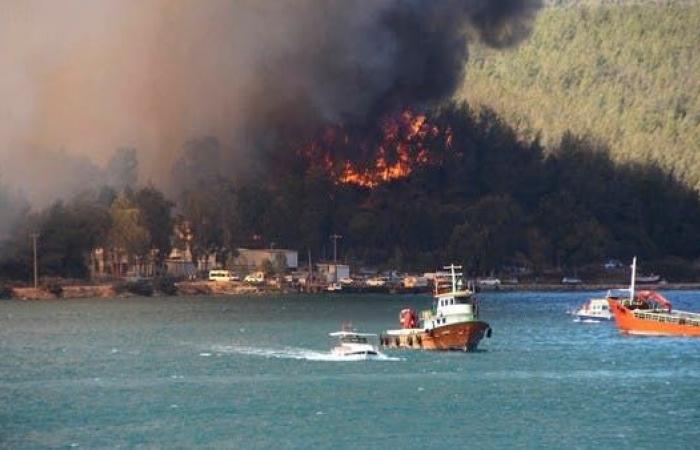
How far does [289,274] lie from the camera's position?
14088 centimetres

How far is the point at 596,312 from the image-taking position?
104312 millimetres

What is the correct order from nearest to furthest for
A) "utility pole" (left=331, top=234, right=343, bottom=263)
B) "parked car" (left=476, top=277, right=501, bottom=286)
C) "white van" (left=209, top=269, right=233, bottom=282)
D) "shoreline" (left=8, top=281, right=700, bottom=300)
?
"shoreline" (left=8, top=281, right=700, bottom=300) → "white van" (left=209, top=269, right=233, bottom=282) → "utility pole" (left=331, top=234, right=343, bottom=263) → "parked car" (left=476, top=277, right=501, bottom=286)

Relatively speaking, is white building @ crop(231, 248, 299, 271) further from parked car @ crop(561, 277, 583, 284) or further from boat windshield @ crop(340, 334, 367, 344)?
boat windshield @ crop(340, 334, 367, 344)

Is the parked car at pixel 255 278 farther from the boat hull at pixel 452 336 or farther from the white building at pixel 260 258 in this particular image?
the boat hull at pixel 452 336

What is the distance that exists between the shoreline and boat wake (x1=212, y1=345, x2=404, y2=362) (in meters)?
45.8

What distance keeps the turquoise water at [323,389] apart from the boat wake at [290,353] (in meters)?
0.12

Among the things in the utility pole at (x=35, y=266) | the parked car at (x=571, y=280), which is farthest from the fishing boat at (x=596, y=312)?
the parked car at (x=571, y=280)

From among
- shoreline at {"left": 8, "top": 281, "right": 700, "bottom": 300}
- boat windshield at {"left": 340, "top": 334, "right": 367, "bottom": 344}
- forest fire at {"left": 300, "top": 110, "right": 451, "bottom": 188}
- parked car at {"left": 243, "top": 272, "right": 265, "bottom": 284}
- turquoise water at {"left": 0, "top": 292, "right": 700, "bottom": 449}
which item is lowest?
turquoise water at {"left": 0, "top": 292, "right": 700, "bottom": 449}

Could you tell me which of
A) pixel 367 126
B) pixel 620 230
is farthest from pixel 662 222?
pixel 367 126

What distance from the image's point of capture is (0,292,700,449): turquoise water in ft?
166

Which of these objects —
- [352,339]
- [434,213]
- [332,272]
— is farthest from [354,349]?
[434,213]

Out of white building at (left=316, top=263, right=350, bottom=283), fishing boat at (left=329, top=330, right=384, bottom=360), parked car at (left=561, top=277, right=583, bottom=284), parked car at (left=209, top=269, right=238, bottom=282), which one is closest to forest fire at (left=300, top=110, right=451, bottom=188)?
white building at (left=316, top=263, right=350, bottom=283)

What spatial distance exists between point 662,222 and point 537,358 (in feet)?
323

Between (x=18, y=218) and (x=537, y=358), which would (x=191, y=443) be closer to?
(x=537, y=358)
